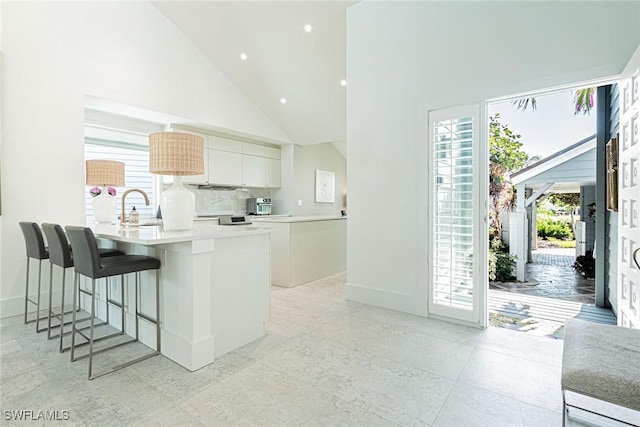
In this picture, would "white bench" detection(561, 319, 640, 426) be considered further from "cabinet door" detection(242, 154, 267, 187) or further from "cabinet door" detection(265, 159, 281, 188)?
"cabinet door" detection(265, 159, 281, 188)

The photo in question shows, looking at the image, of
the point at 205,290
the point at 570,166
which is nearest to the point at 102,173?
the point at 205,290

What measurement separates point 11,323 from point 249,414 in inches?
113

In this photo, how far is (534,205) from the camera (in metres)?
8.12

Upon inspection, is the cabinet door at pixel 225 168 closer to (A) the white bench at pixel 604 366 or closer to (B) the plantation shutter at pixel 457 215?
(B) the plantation shutter at pixel 457 215

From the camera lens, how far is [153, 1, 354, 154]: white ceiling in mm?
3834

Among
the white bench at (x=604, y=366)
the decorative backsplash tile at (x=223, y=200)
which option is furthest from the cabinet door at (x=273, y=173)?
the white bench at (x=604, y=366)

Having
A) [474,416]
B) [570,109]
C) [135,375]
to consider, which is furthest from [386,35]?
[570,109]

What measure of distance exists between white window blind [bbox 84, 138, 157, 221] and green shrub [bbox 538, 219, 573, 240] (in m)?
12.0

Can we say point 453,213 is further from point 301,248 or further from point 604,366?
point 301,248

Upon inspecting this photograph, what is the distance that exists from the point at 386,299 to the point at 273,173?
4.01 metres

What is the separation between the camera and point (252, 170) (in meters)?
5.98

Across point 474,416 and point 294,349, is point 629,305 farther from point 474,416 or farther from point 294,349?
point 294,349

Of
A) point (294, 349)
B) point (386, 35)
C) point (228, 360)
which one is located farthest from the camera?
point (386, 35)

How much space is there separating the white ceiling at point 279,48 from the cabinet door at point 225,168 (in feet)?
3.47
